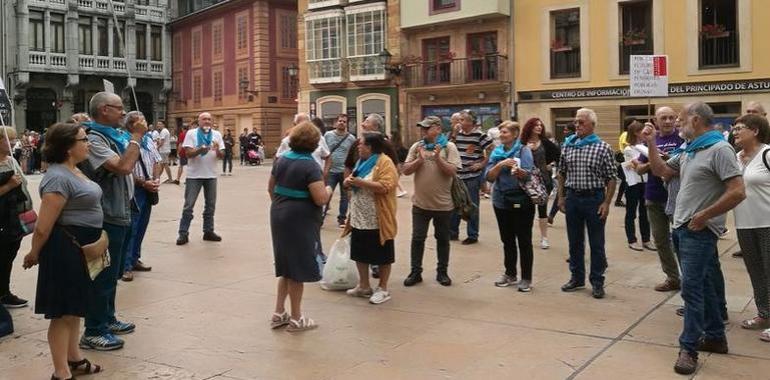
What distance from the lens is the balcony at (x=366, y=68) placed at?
3050 centimetres

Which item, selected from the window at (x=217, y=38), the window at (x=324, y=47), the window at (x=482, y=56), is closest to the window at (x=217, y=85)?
the window at (x=217, y=38)

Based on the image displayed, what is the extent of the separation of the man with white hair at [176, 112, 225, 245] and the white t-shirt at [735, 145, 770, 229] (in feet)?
21.5

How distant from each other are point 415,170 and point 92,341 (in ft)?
11.3

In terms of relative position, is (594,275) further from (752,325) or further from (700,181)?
(700,181)

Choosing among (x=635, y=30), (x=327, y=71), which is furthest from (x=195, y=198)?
(x=327, y=71)

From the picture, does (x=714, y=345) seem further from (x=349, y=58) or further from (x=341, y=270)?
(x=349, y=58)

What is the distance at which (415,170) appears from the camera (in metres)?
7.21

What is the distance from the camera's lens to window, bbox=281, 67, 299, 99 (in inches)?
1529

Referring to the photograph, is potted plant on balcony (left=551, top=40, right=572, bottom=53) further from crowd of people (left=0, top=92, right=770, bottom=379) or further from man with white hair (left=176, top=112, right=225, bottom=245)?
man with white hair (left=176, top=112, right=225, bottom=245)

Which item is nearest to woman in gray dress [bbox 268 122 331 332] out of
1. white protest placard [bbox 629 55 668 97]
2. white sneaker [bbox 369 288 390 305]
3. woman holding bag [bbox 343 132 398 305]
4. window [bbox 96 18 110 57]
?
woman holding bag [bbox 343 132 398 305]

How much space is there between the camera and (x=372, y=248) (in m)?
6.39

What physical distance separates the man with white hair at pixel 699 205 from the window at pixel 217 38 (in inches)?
1522

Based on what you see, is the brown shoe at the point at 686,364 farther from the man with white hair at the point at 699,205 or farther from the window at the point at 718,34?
the window at the point at 718,34

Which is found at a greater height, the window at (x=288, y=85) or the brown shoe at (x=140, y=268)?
the window at (x=288, y=85)
